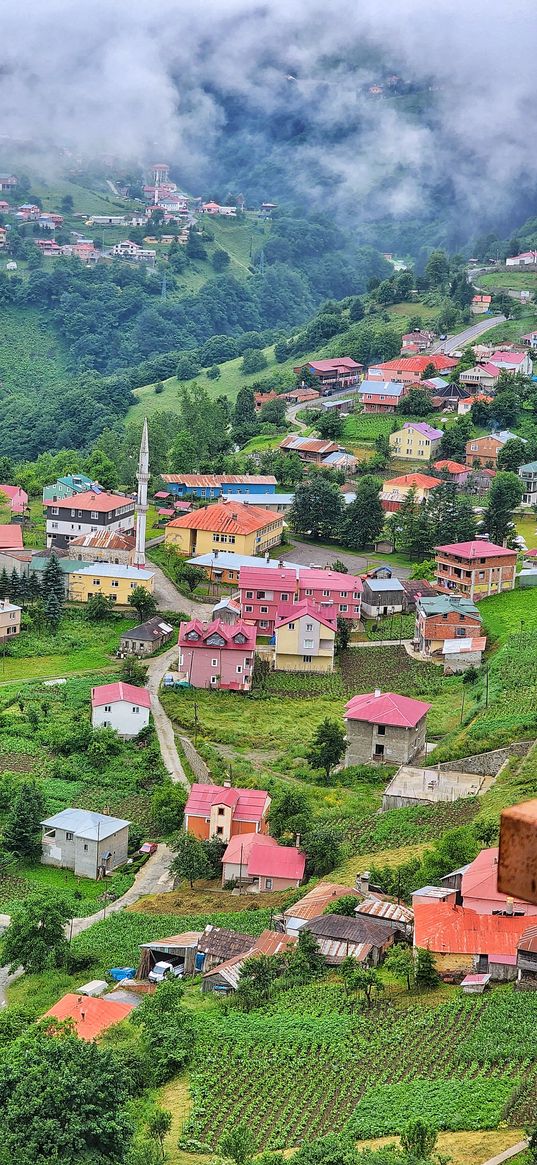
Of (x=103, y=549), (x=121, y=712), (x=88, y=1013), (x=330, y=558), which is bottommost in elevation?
(x=88, y=1013)

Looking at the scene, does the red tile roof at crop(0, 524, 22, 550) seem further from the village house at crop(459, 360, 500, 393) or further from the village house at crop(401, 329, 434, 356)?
the village house at crop(401, 329, 434, 356)

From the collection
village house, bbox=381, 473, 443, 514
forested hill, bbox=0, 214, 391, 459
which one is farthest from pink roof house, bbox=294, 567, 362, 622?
forested hill, bbox=0, 214, 391, 459

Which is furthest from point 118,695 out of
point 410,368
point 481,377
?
point 410,368

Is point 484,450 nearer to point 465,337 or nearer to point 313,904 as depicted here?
point 465,337

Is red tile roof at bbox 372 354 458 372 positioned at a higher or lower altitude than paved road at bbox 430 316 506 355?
lower

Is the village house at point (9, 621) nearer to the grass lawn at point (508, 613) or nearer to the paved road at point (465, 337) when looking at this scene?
the grass lawn at point (508, 613)

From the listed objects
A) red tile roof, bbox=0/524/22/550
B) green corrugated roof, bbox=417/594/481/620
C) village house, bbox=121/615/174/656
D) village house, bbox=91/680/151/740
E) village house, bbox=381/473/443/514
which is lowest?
village house, bbox=91/680/151/740
